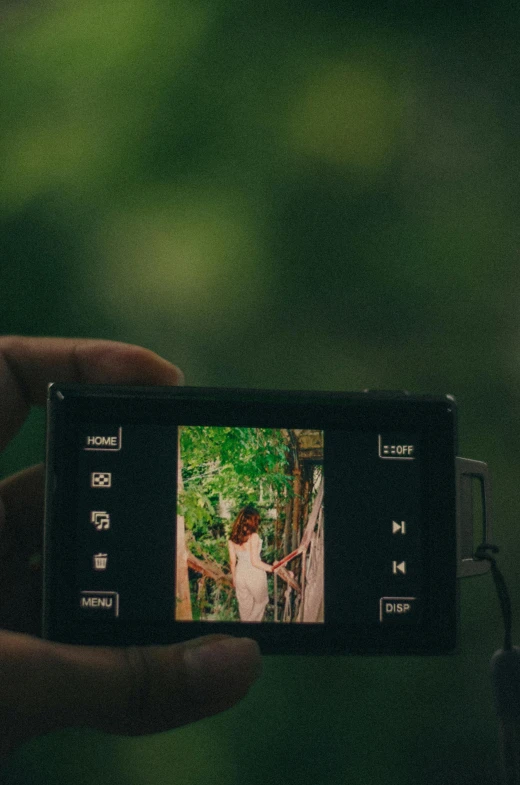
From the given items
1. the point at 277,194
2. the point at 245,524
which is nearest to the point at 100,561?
the point at 245,524

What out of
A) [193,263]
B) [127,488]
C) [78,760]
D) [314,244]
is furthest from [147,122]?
[78,760]

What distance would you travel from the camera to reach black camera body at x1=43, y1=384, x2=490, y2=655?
78 centimetres

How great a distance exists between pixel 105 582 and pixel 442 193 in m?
0.97

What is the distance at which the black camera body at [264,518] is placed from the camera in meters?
0.78

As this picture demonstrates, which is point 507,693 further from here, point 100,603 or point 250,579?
point 100,603

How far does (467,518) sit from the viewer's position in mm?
812

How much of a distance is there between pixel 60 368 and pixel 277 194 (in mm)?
608

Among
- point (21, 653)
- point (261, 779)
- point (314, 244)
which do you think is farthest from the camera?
point (314, 244)

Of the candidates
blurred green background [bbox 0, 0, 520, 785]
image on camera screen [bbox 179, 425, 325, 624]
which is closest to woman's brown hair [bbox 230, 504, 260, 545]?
image on camera screen [bbox 179, 425, 325, 624]

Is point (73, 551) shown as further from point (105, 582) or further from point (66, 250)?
point (66, 250)

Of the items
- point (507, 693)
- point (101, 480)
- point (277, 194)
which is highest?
point (277, 194)

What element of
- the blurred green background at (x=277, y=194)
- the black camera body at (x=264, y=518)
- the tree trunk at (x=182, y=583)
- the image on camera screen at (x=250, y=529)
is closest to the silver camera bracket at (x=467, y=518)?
the black camera body at (x=264, y=518)

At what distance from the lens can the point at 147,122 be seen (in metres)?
1.45

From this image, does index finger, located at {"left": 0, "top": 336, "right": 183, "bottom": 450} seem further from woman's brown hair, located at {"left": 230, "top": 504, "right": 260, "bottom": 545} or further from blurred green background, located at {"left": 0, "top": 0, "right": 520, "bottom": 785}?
blurred green background, located at {"left": 0, "top": 0, "right": 520, "bottom": 785}
